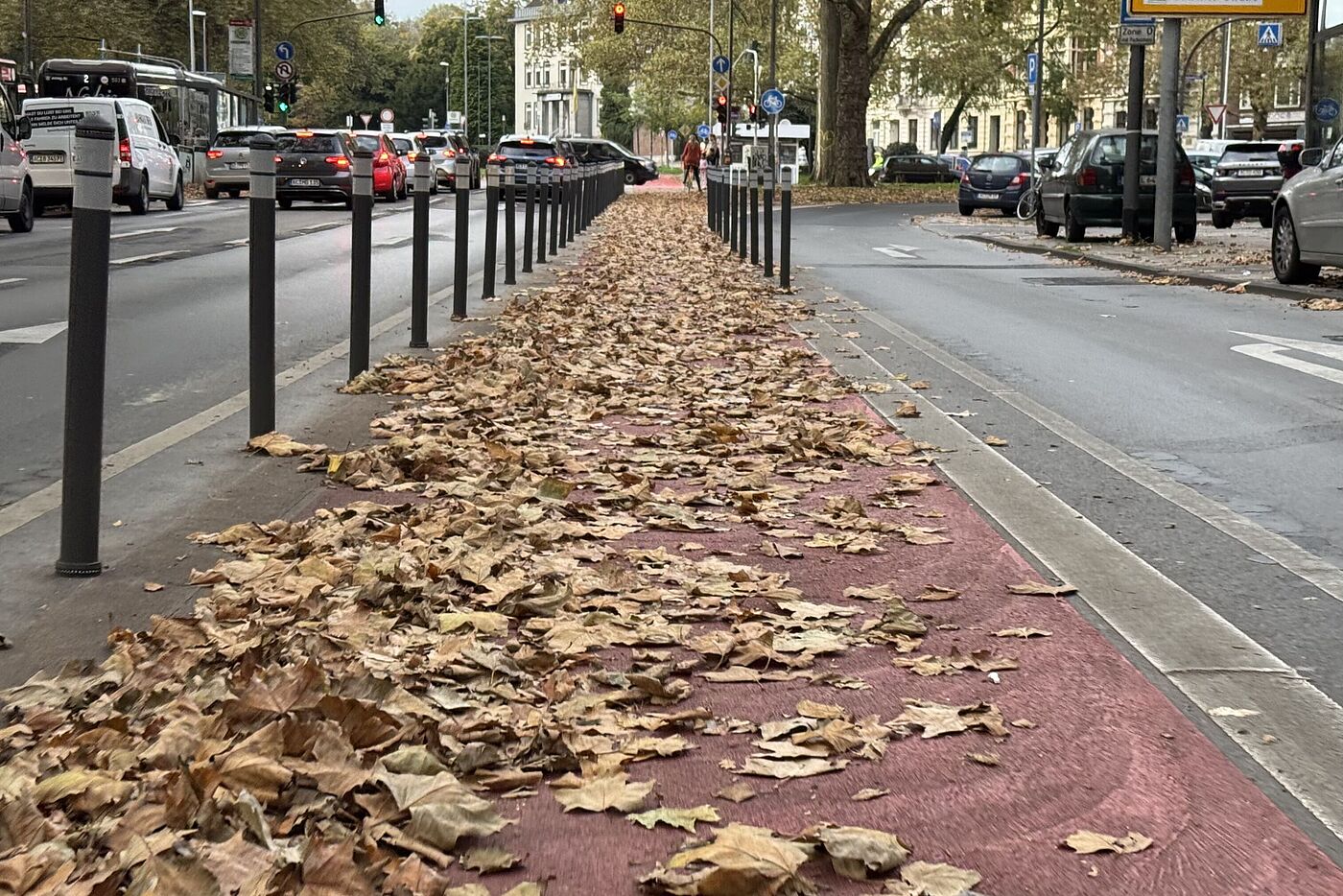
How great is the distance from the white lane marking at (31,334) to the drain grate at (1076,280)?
1037 centimetres

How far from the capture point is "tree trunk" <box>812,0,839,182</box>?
58281mm

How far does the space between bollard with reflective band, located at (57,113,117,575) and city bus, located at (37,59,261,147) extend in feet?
140

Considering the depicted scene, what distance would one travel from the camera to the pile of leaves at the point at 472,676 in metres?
3.07

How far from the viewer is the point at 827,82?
5909 cm

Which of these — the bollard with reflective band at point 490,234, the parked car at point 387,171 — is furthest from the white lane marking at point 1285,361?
the parked car at point 387,171

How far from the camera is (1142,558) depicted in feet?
18.6

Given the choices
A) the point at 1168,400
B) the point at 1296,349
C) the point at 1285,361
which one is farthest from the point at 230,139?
the point at 1168,400

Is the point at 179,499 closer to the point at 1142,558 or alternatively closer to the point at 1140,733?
the point at 1142,558

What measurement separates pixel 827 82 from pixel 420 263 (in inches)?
1948

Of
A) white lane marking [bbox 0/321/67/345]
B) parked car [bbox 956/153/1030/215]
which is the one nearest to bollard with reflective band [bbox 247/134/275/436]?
white lane marking [bbox 0/321/67/345]

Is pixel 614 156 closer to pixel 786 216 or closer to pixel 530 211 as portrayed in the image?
pixel 530 211

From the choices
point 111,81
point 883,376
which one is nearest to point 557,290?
point 883,376

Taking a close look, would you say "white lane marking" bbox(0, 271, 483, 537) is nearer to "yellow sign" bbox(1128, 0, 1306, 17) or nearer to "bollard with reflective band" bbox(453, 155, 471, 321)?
"bollard with reflective band" bbox(453, 155, 471, 321)

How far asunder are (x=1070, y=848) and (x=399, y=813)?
1.13m
